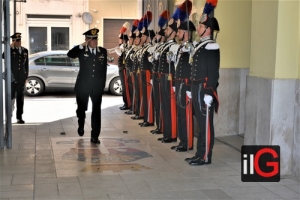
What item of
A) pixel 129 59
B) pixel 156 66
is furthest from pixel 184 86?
pixel 129 59

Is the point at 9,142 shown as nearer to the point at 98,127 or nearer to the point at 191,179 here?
the point at 98,127

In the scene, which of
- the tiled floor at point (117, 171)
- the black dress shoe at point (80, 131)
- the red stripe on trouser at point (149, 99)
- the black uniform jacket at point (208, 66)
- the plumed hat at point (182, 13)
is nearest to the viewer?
the tiled floor at point (117, 171)

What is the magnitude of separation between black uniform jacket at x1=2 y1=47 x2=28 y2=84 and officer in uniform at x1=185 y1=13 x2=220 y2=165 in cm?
450

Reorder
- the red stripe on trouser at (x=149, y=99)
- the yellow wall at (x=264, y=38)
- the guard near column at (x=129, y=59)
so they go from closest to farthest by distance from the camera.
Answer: the yellow wall at (x=264, y=38), the red stripe on trouser at (x=149, y=99), the guard near column at (x=129, y=59)

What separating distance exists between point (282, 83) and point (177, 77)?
199 cm

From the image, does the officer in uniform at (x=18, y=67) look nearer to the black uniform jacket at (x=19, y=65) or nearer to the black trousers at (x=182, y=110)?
the black uniform jacket at (x=19, y=65)

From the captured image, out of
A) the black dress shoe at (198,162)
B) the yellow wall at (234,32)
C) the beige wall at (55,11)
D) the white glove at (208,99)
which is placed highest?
the beige wall at (55,11)

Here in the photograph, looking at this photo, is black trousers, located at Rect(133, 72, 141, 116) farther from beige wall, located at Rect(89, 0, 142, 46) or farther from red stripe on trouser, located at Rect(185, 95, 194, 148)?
beige wall, located at Rect(89, 0, 142, 46)

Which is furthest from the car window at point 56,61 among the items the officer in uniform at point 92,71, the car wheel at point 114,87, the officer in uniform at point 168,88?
the officer in uniform at point 168,88

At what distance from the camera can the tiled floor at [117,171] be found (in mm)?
5410

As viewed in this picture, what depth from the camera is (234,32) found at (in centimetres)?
895

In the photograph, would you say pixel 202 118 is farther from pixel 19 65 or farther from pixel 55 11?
pixel 55 11

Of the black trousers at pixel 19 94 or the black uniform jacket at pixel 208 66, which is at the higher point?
the black uniform jacket at pixel 208 66

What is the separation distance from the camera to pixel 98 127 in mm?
8133
